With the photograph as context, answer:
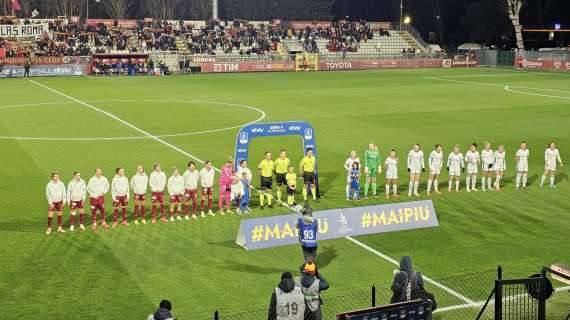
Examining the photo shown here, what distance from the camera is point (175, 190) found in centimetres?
2053

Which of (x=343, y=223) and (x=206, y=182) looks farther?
(x=206, y=182)

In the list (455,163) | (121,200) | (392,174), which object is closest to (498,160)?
(455,163)

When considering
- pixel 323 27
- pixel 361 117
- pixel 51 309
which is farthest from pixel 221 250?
pixel 323 27

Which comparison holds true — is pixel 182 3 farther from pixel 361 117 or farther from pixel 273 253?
pixel 273 253

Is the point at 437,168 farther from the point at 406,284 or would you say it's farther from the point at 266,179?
the point at 406,284

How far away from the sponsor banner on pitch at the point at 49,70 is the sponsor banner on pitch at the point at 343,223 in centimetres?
5771

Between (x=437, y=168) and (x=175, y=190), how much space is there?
891cm

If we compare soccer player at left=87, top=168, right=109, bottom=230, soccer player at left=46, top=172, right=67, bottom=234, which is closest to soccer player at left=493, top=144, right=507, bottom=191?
soccer player at left=87, top=168, right=109, bottom=230

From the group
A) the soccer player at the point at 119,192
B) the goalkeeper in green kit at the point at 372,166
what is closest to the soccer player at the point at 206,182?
the soccer player at the point at 119,192

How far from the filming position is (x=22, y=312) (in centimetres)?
1377

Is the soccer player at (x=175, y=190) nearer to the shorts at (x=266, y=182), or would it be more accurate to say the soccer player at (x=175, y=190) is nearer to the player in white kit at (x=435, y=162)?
the shorts at (x=266, y=182)

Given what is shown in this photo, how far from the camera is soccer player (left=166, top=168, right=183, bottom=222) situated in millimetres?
20359

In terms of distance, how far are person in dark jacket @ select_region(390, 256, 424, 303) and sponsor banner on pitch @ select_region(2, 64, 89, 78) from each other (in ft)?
213

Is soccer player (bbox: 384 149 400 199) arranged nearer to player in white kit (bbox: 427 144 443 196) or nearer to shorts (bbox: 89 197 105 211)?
player in white kit (bbox: 427 144 443 196)
